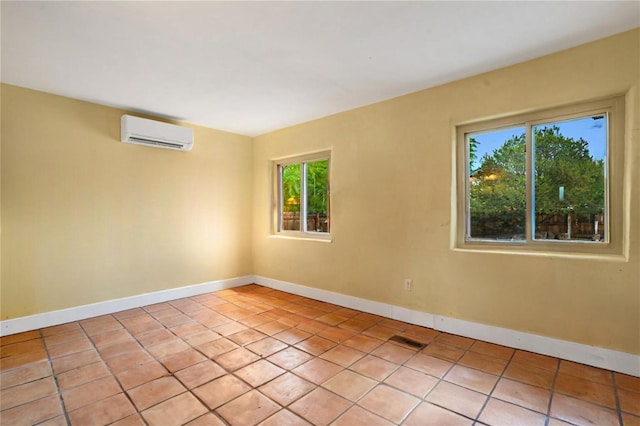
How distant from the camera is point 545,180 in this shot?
251 centimetres

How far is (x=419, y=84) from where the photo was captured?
9.57 ft

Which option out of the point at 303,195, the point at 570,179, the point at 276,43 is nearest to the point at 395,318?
the point at 570,179

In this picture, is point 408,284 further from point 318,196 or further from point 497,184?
point 318,196

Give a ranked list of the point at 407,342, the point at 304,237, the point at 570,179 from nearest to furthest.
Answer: the point at 570,179 < the point at 407,342 < the point at 304,237

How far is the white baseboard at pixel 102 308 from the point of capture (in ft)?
9.62

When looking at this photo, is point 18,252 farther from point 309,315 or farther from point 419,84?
→ point 419,84

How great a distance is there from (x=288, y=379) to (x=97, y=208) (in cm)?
294

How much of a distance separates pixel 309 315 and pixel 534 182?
2550 millimetres

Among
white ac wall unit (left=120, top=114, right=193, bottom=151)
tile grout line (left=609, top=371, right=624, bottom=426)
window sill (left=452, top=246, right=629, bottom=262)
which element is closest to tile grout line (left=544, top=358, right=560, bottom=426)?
tile grout line (left=609, top=371, right=624, bottom=426)

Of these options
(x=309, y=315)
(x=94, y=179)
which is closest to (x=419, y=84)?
(x=309, y=315)

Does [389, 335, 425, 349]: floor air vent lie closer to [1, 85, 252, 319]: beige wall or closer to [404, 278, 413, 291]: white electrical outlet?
[404, 278, 413, 291]: white electrical outlet

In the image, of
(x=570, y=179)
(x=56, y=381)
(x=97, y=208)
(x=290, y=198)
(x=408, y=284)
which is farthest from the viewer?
(x=290, y=198)

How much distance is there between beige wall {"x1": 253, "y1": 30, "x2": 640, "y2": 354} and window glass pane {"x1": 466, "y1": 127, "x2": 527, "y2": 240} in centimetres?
23

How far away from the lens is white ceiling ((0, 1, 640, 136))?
73.5 inches
